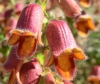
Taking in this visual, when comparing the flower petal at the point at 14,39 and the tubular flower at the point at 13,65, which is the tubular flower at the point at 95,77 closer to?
the tubular flower at the point at 13,65

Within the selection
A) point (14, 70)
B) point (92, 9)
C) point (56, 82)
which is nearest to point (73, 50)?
point (56, 82)

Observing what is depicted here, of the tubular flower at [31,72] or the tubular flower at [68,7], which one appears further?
the tubular flower at [68,7]

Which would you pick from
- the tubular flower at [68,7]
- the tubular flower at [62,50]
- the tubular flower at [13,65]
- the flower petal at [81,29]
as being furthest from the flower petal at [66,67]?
the flower petal at [81,29]

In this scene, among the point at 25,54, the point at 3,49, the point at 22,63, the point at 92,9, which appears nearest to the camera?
the point at 25,54

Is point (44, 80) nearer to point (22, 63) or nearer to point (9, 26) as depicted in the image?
point (22, 63)

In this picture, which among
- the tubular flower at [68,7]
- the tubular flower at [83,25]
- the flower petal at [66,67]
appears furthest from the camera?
the tubular flower at [83,25]

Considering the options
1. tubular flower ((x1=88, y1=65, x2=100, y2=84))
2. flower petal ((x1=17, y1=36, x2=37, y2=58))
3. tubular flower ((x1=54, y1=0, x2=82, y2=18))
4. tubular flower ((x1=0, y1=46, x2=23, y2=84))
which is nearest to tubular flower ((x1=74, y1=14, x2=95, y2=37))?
tubular flower ((x1=88, y1=65, x2=100, y2=84))
